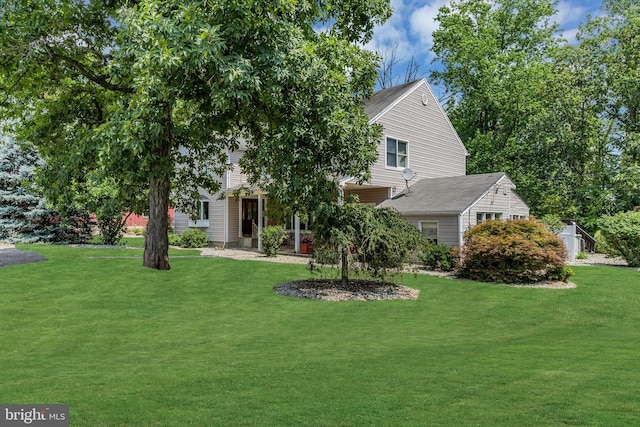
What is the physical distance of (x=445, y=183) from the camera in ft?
72.5

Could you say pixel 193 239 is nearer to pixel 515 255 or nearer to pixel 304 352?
pixel 515 255

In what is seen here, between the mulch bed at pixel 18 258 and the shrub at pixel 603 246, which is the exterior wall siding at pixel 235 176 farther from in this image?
the shrub at pixel 603 246

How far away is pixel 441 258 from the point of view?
1694cm

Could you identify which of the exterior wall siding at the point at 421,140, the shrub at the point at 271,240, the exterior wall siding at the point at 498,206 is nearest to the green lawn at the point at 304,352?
the exterior wall siding at the point at 498,206

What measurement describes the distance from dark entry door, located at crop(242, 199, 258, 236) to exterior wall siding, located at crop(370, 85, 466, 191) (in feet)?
29.6

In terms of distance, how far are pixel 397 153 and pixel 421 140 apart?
2.45m

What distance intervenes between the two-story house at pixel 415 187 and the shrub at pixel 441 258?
142cm

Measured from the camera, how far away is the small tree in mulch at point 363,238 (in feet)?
38.8

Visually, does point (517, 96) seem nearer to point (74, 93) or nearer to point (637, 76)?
point (637, 76)

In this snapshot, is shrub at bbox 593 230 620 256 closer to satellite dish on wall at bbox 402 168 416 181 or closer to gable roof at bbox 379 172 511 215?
gable roof at bbox 379 172 511 215

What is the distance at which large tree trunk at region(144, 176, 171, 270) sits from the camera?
14.1 metres

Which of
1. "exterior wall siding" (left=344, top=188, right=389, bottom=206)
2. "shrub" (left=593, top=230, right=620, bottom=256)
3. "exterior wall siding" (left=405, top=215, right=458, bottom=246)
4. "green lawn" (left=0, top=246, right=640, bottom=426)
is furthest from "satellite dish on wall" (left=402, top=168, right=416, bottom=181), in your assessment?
"green lawn" (left=0, top=246, right=640, bottom=426)

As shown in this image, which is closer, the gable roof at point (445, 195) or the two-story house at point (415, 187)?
the gable roof at point (445, 195)

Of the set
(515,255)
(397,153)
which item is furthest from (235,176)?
(515,255)
